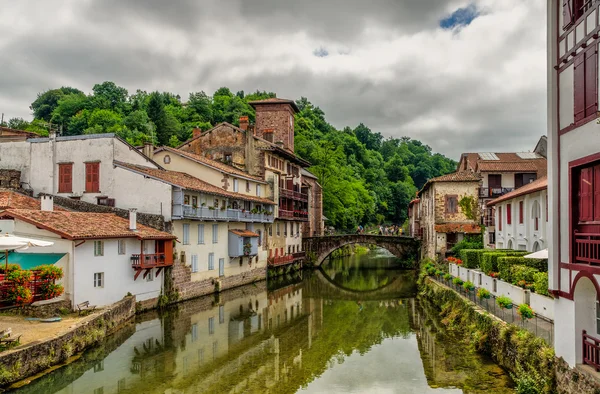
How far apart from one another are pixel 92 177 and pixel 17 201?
4.65 m

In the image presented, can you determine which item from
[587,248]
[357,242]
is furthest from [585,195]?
[357,242]

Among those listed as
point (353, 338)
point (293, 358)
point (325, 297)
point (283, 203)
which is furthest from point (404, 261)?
point (293, 358)

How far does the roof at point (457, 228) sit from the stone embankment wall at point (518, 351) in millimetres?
19348

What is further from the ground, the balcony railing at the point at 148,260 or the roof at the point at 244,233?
the roof at the point at 244,233

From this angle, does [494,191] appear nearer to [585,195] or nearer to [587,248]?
[585,195]

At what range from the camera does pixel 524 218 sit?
3038 cm

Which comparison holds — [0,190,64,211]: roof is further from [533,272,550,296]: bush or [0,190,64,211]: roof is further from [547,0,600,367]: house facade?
[547,0,600,367]: house facade

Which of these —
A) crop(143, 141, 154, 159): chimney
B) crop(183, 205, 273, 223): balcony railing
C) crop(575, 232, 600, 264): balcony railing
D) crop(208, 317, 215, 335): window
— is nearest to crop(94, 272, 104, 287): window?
crop(208, 317, 215, 335): window

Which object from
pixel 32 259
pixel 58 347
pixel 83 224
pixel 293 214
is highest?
pixel 293 214

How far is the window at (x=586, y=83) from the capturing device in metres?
11.5

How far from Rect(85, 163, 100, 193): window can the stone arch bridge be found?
2986cm

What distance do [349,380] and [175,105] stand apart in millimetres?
77202

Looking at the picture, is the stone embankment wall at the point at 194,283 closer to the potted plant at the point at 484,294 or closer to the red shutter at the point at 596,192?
the potted plant at the point at 484,294

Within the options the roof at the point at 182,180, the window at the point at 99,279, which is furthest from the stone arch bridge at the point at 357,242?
the window at the point at 99,279
